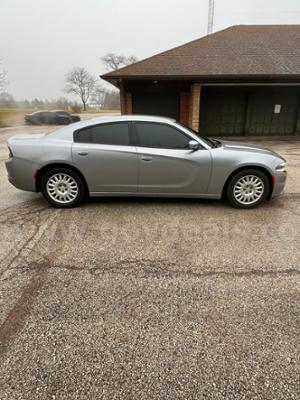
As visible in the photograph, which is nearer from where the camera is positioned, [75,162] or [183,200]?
[75,162]

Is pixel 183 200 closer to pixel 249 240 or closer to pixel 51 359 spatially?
pixel 249 240

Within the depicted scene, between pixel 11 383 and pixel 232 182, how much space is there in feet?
11.5

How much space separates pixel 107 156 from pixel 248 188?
2.26 meters

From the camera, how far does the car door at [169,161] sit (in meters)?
3.85

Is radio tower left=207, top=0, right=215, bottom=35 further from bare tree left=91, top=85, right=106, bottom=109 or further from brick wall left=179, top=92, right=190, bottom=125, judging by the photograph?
bare tree left=91, top=85, right=106, bottom=109

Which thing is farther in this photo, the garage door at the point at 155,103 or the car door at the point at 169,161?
the garage door at the point at 155,103

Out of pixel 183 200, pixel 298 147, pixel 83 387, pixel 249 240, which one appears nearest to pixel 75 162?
pixel 183 200

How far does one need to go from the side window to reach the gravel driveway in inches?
43.6

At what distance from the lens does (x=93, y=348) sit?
5.84 ft

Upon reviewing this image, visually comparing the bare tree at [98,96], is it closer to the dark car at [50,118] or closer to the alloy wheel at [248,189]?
the dark car at [50,118]

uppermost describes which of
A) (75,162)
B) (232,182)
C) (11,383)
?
(75,162)

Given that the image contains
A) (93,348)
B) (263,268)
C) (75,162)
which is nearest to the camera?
(93,348)

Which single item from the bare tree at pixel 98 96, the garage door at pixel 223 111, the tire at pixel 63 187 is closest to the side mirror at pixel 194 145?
the tire at pixel 63 187

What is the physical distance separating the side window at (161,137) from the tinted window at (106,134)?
8.6 inches
